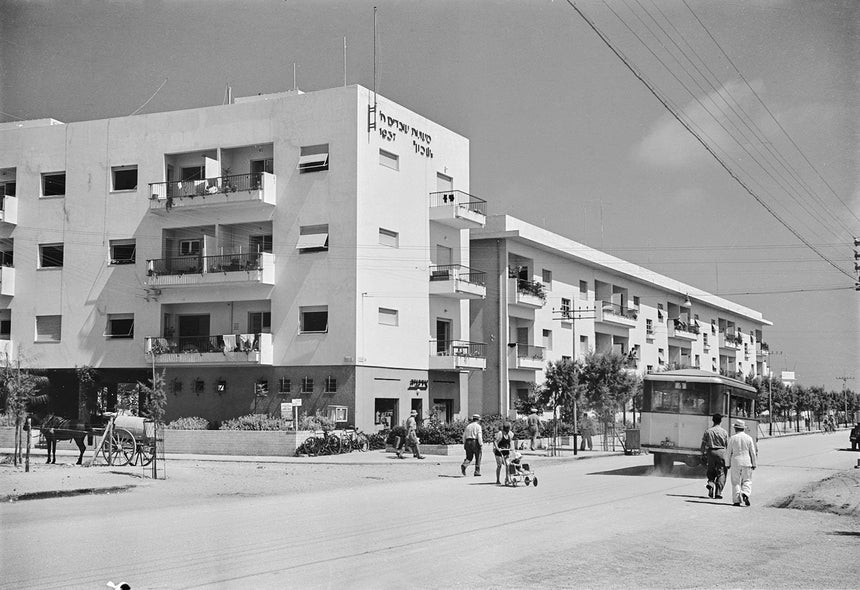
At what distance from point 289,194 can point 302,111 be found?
3748 mm

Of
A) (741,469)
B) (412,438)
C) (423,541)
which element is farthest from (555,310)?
(423,541)

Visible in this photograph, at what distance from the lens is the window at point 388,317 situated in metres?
41.3

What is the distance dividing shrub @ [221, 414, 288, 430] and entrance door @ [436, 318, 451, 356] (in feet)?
37.1

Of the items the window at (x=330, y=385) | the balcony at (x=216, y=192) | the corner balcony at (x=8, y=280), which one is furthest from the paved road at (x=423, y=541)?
the corner balcony at (x=8, y=280)

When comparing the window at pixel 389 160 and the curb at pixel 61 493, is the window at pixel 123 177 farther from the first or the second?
the curb at pixel 61 493

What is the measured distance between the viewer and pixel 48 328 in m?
44.8

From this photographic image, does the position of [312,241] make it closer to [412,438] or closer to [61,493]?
[412,438]

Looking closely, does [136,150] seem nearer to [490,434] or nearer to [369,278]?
[369,278]

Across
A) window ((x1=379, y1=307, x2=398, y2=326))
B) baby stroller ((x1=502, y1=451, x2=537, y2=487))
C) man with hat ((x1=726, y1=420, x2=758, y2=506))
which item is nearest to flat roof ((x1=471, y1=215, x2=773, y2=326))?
window ((x1=379, y1=307, x2=398, y2=326))

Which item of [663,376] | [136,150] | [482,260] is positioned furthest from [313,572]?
[482,260]

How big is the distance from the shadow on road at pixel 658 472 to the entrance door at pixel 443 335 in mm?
17002

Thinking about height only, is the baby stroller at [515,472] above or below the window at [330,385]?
below

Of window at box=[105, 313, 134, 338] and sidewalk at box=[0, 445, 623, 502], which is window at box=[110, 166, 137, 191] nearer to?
window at box=[105, 313, 134, 338]

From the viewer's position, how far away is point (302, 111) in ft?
134
